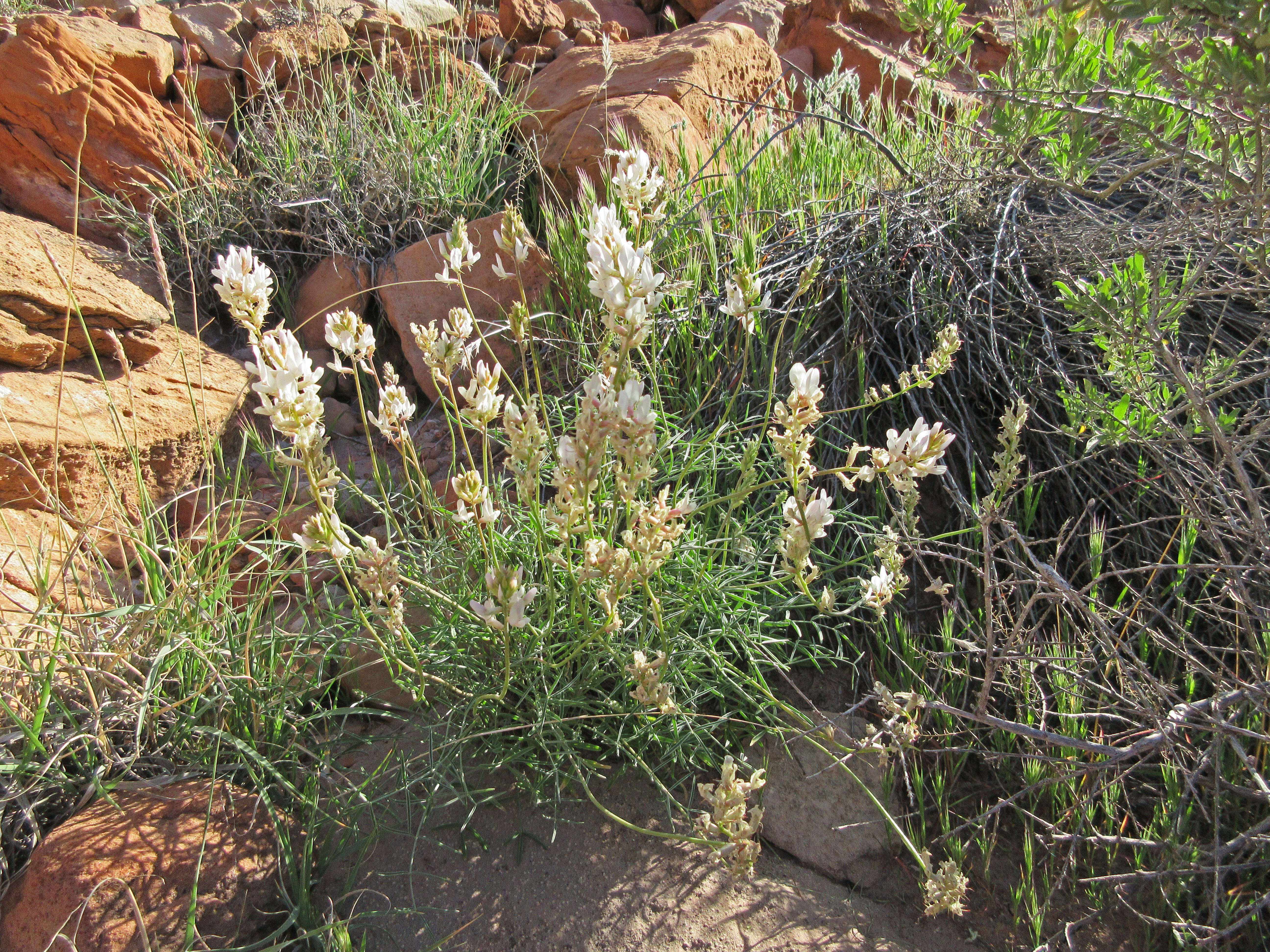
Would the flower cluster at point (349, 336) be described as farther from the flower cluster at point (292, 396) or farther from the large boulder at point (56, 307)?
the large boulder at point (56, 307)

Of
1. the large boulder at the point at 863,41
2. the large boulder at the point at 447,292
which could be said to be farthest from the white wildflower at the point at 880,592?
the large boulder at the point at 863,41

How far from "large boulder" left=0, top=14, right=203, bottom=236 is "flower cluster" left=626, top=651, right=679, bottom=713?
12.9 ft

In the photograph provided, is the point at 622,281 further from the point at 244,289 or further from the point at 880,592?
the point at 880,592

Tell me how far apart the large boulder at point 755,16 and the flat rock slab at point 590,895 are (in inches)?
202

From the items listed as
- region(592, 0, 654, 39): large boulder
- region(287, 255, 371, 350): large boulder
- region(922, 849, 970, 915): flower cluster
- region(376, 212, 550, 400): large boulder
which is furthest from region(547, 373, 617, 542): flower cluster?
region(592, 0, 654, 39): large boulder

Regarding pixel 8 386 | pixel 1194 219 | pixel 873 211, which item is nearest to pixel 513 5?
pixel 873 211

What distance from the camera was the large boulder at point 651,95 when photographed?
3705 mm

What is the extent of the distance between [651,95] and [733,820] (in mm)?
3574

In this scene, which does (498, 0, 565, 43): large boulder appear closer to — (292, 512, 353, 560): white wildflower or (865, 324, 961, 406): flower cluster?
(865, 324, 961, 406): flower cluster

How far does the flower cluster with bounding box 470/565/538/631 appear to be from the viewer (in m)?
1.28

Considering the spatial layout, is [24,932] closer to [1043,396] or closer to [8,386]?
[8,386]

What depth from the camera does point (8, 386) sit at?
8.86 feet

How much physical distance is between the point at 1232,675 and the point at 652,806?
1.37 metres

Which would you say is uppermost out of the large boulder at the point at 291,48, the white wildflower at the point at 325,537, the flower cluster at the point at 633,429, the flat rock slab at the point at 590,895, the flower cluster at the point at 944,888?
the large boulder at the point at 291,48
